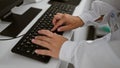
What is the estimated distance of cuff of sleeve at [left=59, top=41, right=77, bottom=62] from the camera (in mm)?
620

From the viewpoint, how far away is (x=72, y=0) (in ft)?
3.48

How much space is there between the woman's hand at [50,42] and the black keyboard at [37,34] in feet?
0.05

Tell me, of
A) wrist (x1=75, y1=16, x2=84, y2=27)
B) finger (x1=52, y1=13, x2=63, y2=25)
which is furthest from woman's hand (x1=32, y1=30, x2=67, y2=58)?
wrist (x1=75, y1=16, x2=84, y2=27)

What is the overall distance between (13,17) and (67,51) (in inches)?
13.2

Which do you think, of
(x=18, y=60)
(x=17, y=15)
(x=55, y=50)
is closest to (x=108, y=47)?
(x=55, y=50)

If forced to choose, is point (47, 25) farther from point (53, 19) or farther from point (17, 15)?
point (17, 15)

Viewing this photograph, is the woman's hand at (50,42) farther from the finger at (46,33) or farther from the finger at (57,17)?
the finger at (57,17)

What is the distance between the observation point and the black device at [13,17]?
2.40ft

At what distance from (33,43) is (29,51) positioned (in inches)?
1.7

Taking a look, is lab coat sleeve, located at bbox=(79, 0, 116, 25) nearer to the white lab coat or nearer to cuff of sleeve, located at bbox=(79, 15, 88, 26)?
cuff of sleeve, located at bbox=(79, 15, 88, 26)

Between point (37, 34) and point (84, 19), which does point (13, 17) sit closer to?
point (37, 34)

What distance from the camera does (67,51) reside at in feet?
2.06

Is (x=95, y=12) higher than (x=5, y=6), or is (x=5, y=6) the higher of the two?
(x=5, y=6)

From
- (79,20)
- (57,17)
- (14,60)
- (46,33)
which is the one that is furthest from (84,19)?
(14,60)
